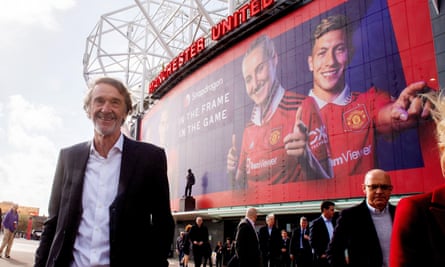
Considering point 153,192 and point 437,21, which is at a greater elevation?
point 437,21

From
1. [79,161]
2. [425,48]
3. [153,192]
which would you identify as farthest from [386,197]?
[425,48]

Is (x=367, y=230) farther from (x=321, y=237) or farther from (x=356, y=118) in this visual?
(x=356, y=118)

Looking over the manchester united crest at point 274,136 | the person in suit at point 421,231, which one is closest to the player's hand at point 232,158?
the manchester united crest at point 274,136

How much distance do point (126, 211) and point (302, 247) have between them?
8.36 m

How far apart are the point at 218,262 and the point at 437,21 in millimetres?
13414

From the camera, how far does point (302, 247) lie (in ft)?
32.5

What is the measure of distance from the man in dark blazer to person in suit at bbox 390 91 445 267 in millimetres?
2535

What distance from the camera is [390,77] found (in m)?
13.9

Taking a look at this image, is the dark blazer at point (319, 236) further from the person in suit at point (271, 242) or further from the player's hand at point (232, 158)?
the player's hand at point (232, 158)

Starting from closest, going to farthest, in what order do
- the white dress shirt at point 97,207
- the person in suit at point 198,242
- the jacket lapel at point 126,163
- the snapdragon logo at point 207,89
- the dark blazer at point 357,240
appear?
the white dress shirt at point 97,207 < the jacket lapel at point 126,163 < the dark blazer at point 357,240 < the person in suit at point 198,242 < the snapdragon logo at point 207,89

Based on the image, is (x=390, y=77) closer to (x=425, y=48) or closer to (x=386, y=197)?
(x=425, y=48)

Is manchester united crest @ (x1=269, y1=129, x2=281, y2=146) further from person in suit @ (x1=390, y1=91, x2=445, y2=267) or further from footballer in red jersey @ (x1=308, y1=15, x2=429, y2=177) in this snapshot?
person in suit @ (x1=390, y1=91, x2=445, y2=267)

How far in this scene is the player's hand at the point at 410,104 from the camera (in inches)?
507

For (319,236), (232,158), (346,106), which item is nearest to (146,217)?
(319,236)
